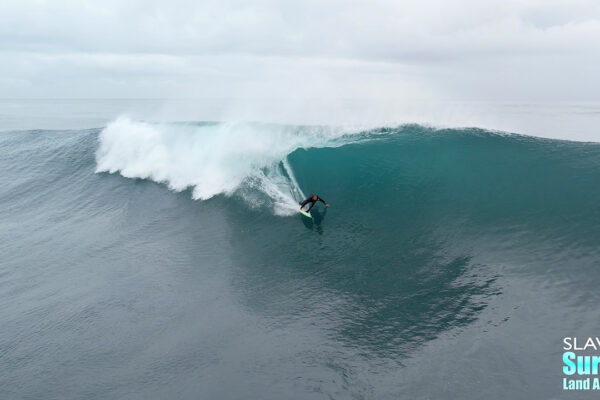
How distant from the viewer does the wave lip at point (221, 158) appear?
16.8 metres

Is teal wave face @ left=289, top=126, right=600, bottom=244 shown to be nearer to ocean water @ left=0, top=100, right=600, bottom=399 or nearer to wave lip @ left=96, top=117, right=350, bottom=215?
ocean water @ left=0, top=100, right=600, bottom=399

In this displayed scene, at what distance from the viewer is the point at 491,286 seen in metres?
9.66

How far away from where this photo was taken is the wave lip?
16750 millimetres

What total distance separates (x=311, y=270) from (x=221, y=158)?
9986 millimetres

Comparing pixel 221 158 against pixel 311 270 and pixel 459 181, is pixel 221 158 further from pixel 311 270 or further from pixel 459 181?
pixel 459 181

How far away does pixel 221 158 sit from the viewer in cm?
1900

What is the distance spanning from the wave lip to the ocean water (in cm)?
12

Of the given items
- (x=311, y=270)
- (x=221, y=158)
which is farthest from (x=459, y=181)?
(x=221, y=158)

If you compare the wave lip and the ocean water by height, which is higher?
the wave lip

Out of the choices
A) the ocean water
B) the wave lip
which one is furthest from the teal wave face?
the wave lip

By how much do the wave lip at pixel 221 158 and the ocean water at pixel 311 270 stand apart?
0.12 meters

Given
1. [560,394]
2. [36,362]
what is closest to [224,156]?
[36,362]

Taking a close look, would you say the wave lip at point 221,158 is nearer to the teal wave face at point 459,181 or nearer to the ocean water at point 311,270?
the ocean water at point 311,270

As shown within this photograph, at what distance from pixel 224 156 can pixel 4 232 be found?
33.7 feet
